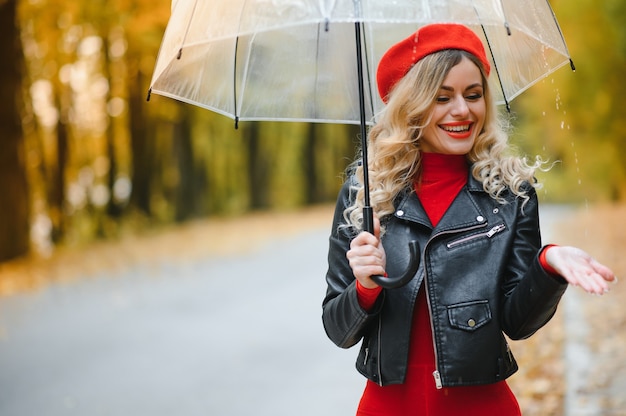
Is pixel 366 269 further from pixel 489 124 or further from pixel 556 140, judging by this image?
pixel 556 140

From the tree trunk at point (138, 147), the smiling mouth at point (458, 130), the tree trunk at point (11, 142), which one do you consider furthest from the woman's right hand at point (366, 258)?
the tree trunk at point (138, 147)

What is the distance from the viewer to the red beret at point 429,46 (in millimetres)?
2740

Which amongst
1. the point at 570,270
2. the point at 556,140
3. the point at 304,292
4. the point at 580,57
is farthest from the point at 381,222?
the point at 556,140

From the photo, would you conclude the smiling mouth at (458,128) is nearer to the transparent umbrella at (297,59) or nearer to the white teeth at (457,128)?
the white teeth at (457,128)

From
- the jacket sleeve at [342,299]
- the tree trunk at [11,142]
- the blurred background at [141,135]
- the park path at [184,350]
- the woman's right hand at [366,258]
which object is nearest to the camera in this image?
the woman's right hand at [366,258]

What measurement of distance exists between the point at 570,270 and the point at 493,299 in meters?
0.35

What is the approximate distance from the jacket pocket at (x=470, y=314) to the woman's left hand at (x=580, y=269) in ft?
0.92

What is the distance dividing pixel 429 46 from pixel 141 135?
21.0m

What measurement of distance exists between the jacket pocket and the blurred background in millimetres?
9246

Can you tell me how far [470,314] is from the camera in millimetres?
2574

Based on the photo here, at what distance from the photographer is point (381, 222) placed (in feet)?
9.32

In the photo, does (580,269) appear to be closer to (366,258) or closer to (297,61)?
(366,258)

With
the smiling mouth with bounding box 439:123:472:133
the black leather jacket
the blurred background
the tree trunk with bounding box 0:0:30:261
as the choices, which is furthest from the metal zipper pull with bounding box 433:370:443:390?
the tree trunk with bounding box 0:0:30:261

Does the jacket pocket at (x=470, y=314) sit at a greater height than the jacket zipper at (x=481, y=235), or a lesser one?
lesser
